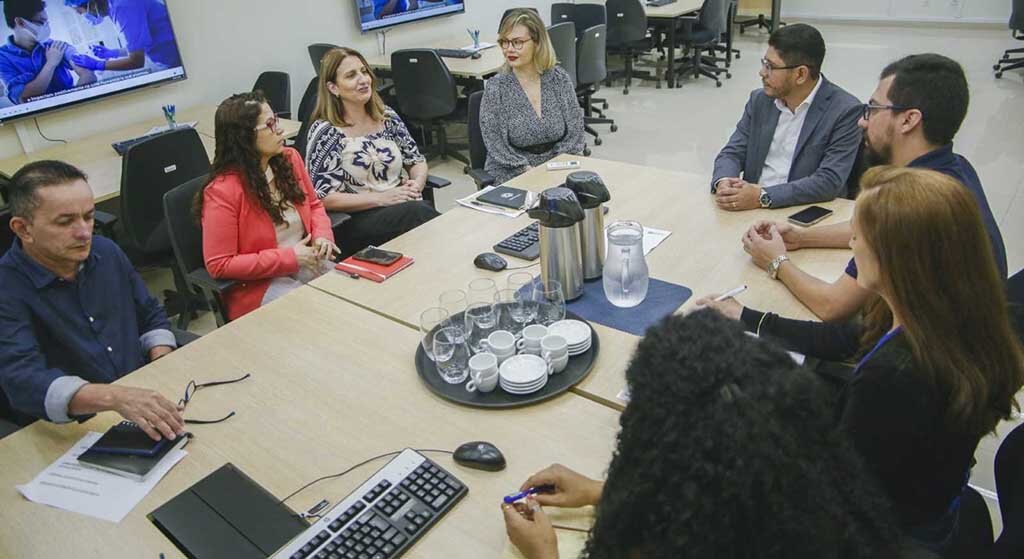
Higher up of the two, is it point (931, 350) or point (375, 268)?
point (931, 350)

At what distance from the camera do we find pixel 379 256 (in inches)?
87.1

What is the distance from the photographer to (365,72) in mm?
3004

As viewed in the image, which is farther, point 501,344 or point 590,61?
point 590,61

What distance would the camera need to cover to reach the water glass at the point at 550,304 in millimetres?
1700

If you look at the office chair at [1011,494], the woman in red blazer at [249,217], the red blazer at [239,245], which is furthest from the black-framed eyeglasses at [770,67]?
the red blazer at [239,245]

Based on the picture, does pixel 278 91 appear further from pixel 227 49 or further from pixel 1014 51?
pixel 1014 51

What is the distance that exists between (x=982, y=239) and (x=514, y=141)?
231 cm

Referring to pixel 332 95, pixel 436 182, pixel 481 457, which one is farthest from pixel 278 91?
pixel 481 457

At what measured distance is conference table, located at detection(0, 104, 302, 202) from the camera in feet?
10.7

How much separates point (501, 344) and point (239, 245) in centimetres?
125

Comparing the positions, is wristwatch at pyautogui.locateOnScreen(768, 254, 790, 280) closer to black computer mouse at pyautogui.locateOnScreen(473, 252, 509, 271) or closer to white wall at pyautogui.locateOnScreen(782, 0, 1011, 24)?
black computer mouse at pyautogui.locateOnScreen(473, 252, 509, 271)

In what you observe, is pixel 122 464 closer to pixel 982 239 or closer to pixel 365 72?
pixel 982 239

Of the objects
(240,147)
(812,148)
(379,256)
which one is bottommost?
(379,256)

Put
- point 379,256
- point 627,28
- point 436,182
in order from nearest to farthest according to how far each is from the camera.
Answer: point 379,256 → point 436,182 → point 627,28
